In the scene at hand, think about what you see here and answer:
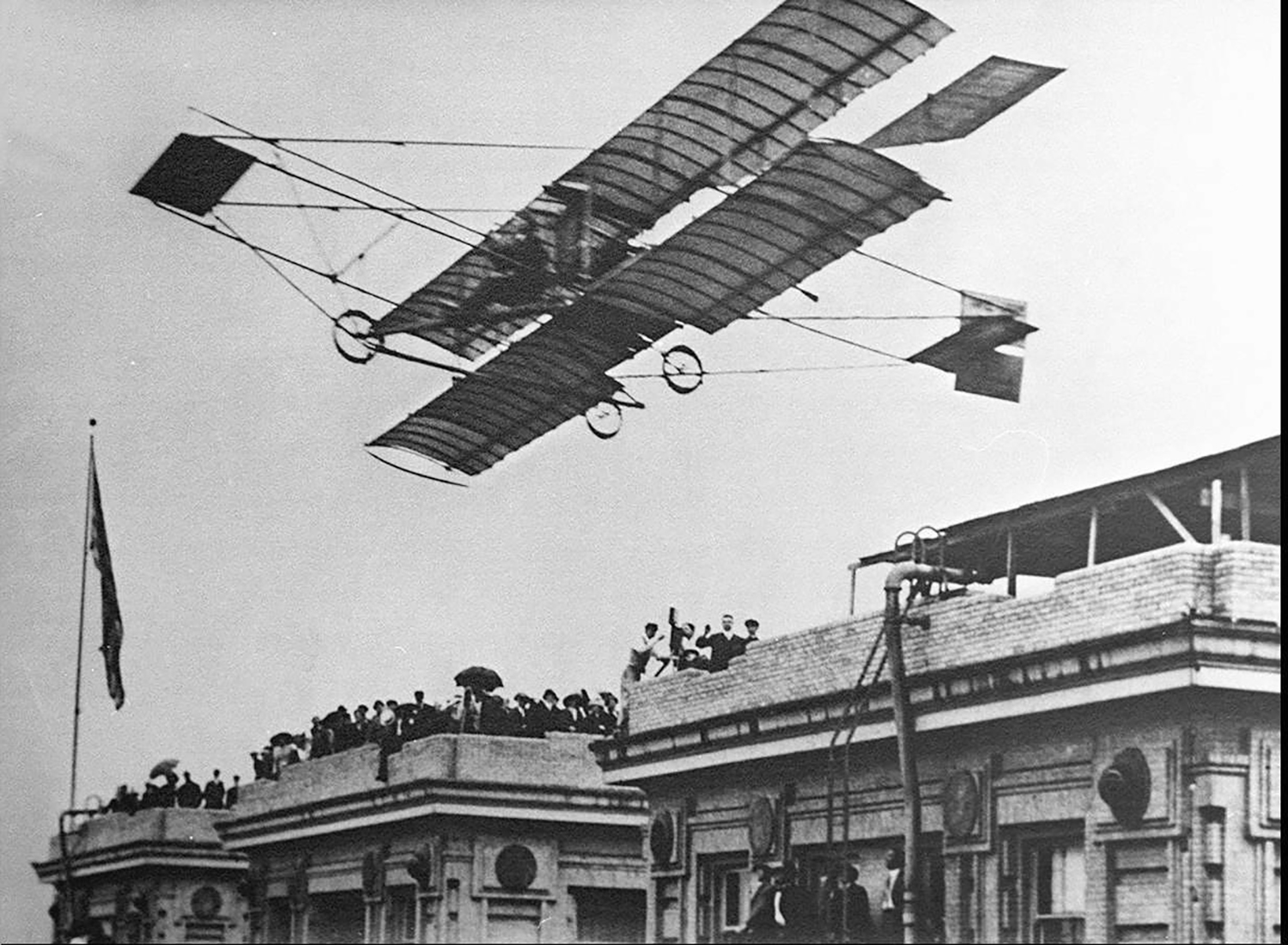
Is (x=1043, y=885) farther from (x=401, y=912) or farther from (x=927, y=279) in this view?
(x=401, y=912)

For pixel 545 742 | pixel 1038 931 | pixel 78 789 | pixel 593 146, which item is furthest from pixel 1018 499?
pixel 78 789

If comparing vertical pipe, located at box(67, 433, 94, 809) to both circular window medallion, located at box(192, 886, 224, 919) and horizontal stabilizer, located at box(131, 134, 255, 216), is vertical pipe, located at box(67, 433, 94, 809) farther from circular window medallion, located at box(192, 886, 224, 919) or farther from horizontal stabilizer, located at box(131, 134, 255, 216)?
circular window medallion, located at box(192, 886, 224, 919)

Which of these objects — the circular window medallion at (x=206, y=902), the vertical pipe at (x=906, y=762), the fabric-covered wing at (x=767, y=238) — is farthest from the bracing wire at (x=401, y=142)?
the circular window medallion at (x=206, y=902)

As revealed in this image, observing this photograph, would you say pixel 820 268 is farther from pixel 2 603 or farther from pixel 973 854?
pixel 2 603

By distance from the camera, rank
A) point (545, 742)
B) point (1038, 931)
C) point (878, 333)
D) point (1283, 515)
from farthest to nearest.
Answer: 1. point (545, 742)
2. point (878, 333)
3. point (1038, 931)
4. point (1283, 515)

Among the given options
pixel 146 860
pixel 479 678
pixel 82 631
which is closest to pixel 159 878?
pixel 146 860
